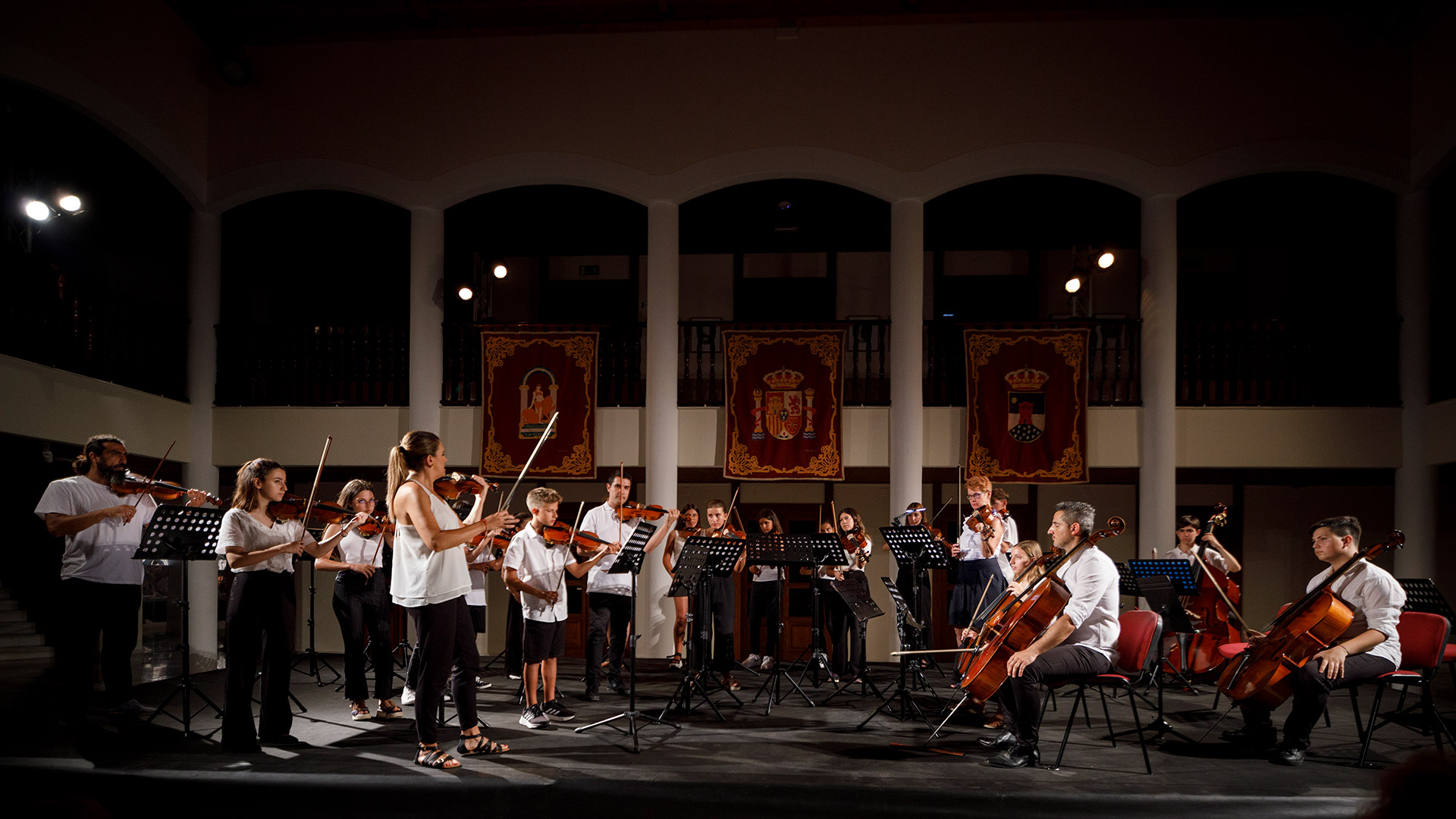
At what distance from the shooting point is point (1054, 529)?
530cm

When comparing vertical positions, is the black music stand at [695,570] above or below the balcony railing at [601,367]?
below

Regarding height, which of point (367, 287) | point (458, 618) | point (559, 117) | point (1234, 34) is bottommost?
point (458, 618)

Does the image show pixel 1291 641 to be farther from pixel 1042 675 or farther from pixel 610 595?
pixel 610 595

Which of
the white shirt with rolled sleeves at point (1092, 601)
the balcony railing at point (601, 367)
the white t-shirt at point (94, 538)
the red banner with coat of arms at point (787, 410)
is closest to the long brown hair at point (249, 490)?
the white t-shirt at point (94, 538)

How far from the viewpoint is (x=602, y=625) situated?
23.4 ft

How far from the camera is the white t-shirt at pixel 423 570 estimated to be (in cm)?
479

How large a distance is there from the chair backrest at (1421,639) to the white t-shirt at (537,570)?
506cm

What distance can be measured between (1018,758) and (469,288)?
9215 mm

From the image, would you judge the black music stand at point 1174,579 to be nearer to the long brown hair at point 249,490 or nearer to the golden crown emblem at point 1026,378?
the golden crown emblem at point 1026,378

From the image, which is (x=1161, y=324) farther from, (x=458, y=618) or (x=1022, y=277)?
(x=458, y=618)

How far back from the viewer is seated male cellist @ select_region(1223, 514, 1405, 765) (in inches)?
209

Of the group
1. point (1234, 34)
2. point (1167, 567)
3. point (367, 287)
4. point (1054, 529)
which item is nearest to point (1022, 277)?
point (1234, 34)

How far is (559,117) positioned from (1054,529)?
7.70 m

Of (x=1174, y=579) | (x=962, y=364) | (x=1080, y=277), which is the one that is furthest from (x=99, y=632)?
(x=1080, y=277)
